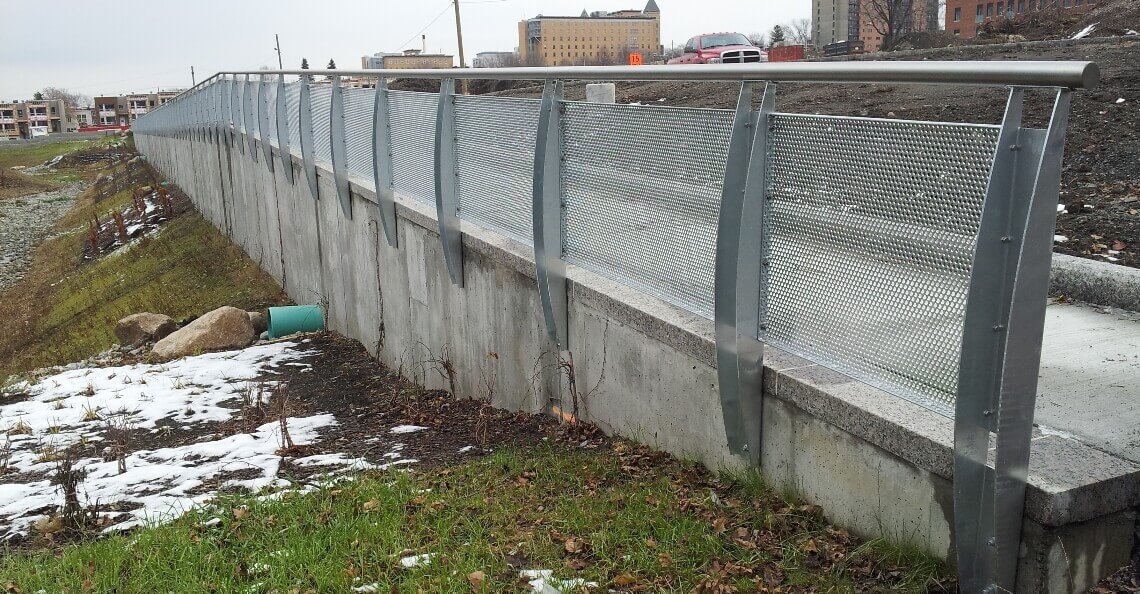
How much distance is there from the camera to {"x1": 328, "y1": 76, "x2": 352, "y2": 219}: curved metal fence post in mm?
11211

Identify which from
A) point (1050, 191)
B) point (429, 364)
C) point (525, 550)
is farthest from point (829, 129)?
point (429, 364)

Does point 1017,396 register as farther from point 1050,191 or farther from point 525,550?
point 525,550

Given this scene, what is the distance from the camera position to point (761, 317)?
410 cm

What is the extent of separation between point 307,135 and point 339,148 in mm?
1797

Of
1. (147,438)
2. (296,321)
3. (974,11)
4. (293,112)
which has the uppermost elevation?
(974,11)

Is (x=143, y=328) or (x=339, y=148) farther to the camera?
(x=143, y=328)

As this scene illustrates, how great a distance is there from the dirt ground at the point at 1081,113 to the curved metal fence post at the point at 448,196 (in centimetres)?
93

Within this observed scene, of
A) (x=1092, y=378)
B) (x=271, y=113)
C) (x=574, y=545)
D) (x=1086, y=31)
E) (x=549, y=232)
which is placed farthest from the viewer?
(x=1086, y=31)

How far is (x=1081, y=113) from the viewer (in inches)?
476

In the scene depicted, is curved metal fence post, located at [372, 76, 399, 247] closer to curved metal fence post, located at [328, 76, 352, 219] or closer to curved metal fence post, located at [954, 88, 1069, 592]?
curved metal fence post, located at [328, 76, 352, 219]

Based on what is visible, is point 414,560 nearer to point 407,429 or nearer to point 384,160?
point 407,429

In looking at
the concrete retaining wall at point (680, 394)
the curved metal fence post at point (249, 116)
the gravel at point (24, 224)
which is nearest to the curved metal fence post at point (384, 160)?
the concrete retaining wall at point (680, 394)

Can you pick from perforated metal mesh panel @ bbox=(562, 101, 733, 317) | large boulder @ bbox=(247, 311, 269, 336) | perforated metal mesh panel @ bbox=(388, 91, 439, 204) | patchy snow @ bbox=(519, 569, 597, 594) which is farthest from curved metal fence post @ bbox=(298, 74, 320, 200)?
patchy snow @ bbox=(519, 569, 597, 594)

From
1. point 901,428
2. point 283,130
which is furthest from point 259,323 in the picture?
point 901,428
